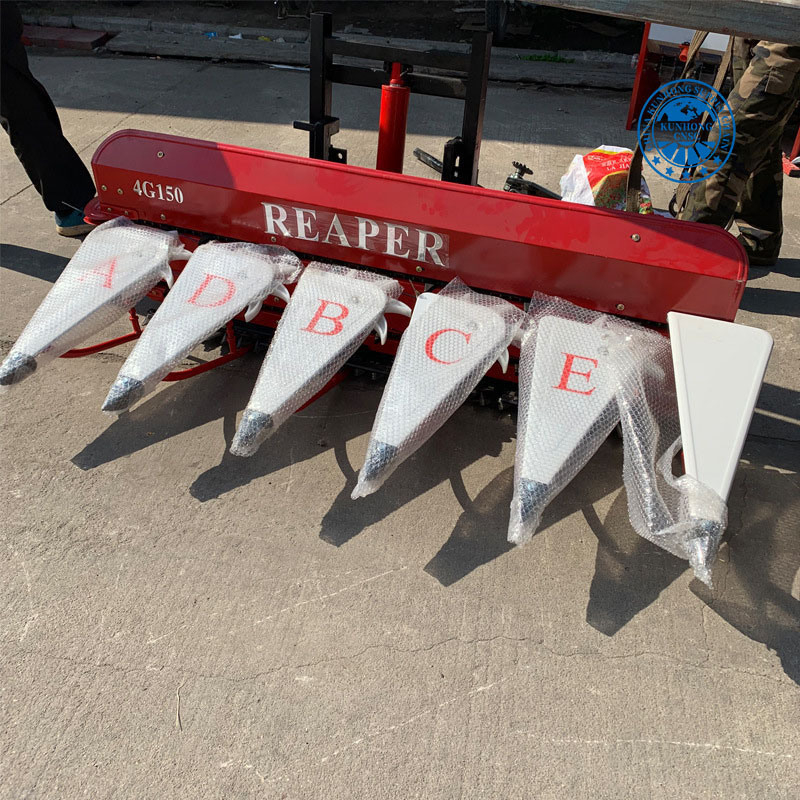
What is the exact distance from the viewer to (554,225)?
2.76m

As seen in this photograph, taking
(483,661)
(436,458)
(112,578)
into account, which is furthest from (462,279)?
(112,578)

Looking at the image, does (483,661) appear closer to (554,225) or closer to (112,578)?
(112,578)

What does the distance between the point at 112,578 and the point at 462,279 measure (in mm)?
1684

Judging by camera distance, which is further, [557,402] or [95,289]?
[95,289]

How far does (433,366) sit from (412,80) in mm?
1439

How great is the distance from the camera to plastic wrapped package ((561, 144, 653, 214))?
3.80 metres

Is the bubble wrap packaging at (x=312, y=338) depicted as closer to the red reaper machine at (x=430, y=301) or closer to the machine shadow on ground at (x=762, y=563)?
the red reaper machine at (x=430, y=301)

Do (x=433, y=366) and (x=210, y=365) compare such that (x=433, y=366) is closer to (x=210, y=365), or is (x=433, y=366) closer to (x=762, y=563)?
(x=210, y=365)

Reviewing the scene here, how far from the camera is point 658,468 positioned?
7.84 feet

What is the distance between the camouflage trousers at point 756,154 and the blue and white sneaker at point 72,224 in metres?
3.56

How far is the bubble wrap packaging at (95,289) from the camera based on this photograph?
2.73 meters

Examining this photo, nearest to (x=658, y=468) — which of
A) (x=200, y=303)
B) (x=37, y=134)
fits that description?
(x=200, y=303)

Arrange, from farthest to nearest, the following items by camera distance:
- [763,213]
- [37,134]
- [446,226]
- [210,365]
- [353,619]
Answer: [763,213] < [37,134] < [210,365] < [446,226] < [353,619]

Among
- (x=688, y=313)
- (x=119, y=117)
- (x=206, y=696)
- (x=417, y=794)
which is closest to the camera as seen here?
(x=417, y=794)
